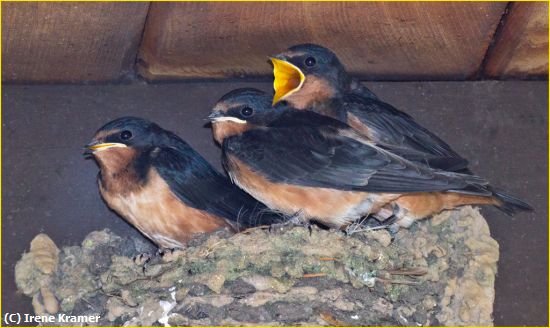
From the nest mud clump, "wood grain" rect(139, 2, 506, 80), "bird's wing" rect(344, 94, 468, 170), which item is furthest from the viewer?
"bird's wing" rect(344, 94, 468, 170)

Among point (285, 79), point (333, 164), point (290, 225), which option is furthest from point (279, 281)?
point (285, 79)

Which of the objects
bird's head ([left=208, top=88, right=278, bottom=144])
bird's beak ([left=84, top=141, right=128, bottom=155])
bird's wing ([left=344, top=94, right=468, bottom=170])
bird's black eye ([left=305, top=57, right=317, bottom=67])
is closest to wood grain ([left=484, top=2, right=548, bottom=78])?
bird's wing ([left=344, top=94, right=468, bottom=170])

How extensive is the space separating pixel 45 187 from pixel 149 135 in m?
0.52

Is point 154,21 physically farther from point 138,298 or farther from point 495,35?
point 495,35

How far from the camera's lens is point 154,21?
13.1 feet

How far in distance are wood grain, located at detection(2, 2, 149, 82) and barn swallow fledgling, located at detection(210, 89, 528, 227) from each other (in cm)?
58

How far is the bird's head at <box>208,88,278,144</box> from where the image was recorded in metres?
4.17

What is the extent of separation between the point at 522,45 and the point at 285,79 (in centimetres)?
97

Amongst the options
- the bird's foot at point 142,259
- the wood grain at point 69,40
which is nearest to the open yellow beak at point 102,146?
the wood grain at point 69,40

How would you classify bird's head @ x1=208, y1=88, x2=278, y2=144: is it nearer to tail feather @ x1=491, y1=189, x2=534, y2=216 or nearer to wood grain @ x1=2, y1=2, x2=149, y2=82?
wood grain @ x1=2, y1=2, x2=149, y2=82

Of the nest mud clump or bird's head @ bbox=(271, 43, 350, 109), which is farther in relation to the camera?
bird's head @ bbox=(271, 43, 350, 109)

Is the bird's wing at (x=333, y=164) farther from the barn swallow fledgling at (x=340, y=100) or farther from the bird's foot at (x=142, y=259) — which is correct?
the bird's foot at (x=142, y=259)

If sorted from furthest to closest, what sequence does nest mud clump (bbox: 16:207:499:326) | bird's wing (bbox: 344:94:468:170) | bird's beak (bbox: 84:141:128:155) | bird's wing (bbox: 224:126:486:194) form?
bird's beak (bbox: 84:141:128:155) → bird's wing (bbox: 344:94:468:170) → bird's wing (bbox: 224:126:486:194) → nest mud clump (bbox: 16:207:499:326)

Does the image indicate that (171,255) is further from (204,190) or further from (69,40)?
(69,40)
